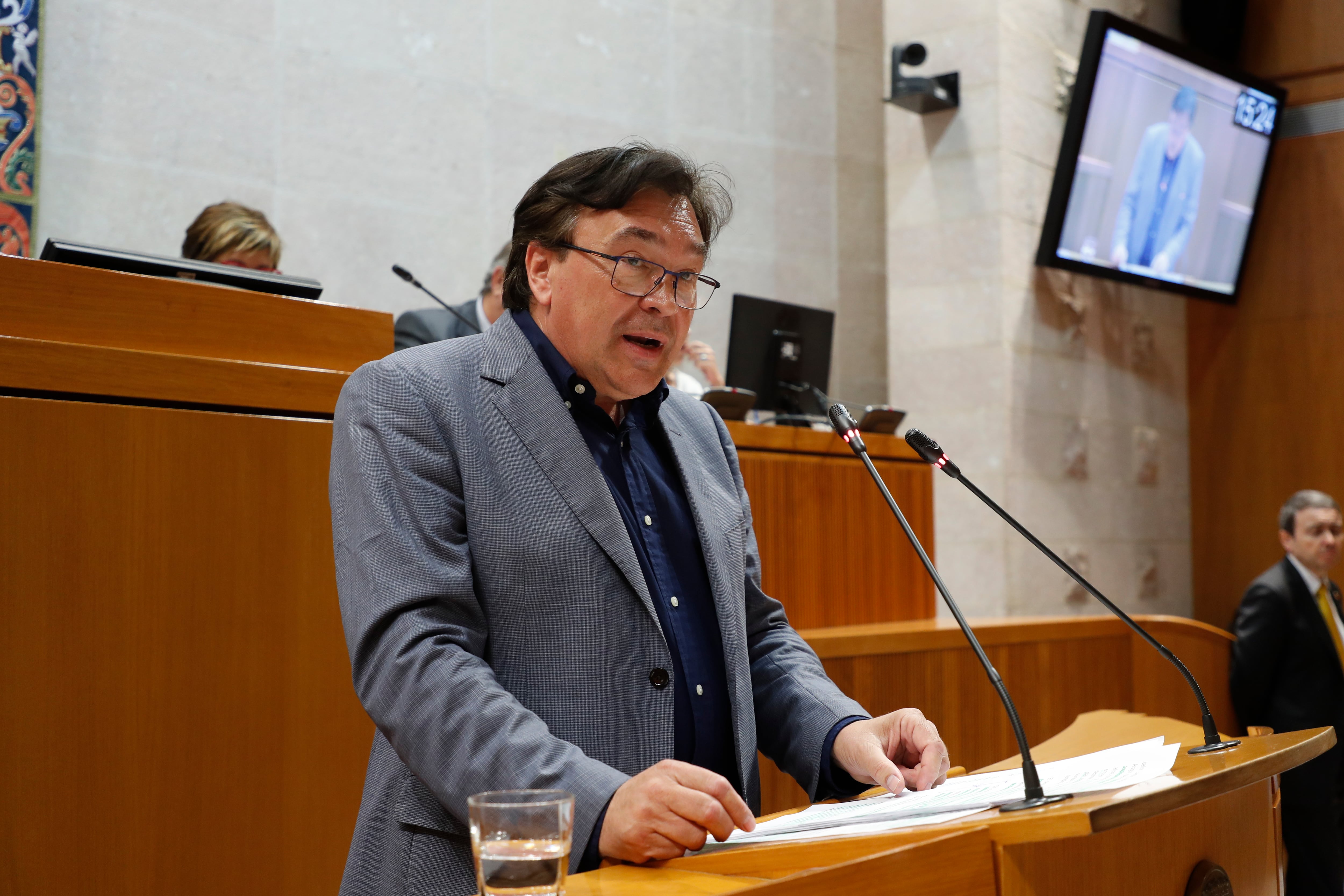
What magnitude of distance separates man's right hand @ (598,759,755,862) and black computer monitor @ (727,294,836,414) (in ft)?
8.75

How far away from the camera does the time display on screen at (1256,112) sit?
239 inches

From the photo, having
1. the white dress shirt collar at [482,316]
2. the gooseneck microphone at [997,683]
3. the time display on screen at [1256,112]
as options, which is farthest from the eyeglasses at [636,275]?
the time display on screen at [1256,112]

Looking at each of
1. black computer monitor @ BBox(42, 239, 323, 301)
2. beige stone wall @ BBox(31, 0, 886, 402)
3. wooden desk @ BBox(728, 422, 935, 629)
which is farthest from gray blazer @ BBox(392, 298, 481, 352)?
black computer monitor @ BBox(42, 239, 323, 301)

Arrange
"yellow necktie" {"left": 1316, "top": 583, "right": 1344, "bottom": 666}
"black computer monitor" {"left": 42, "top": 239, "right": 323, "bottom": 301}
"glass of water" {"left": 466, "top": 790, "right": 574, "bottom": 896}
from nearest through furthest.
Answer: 1. "glass of water" {"left": 466, "top": 790, "right": 574, "bottom": 896}
2. "black computer monitor" {"left": 42, "top": 239, "right": 323, "bottom": 301}
3. "yellow necktie" {"left": 1316, "top": 583, "right": 1344, "bottom": 666}

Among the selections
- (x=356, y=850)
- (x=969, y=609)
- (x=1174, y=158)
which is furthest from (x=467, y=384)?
(x=1174, y=158)

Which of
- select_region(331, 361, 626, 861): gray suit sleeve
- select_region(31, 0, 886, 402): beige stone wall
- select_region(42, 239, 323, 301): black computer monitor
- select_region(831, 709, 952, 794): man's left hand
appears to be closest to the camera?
select_region(331, 361, 626, 861): gray suit sleeve

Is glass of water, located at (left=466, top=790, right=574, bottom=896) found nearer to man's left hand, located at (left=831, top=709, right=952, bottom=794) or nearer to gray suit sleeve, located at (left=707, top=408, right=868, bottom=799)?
man's left hand, located at (left=831, top=709, right=952, bottom=794)

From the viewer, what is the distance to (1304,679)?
4.43m

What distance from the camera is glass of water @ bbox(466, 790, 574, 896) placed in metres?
0.94

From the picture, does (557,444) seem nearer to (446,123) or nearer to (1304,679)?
(1304,679)

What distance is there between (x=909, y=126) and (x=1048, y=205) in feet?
2.45

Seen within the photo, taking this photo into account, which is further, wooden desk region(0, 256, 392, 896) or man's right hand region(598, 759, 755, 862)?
wooden desk region(0, 256, 392, 896)

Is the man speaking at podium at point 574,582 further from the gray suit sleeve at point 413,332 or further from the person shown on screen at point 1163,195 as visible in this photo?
the person shown on screen at point 1163,195

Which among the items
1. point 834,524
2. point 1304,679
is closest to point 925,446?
point 834,524
